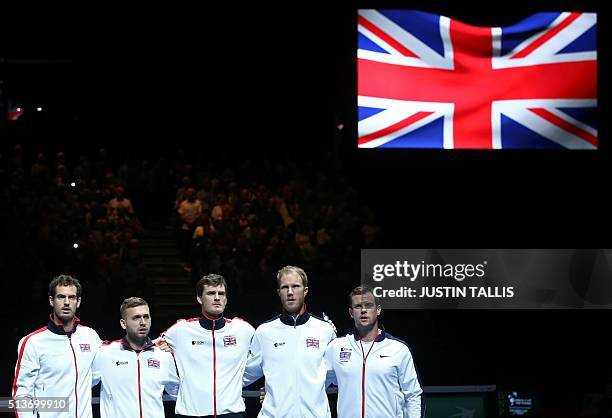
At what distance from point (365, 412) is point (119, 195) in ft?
24.9

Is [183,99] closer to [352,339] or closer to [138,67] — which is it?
[138,67]

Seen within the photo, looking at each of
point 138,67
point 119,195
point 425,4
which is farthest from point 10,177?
point 425,4

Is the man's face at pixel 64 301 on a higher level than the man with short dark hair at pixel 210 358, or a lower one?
higher

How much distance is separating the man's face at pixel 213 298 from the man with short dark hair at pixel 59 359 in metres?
0.91

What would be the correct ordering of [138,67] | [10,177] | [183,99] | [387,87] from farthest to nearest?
[183,99]
[138,67]
[10,177]
[387,87]

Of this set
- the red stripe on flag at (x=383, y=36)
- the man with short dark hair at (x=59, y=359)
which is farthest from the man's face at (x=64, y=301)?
the red stripe on flag at (x=383, y=36)

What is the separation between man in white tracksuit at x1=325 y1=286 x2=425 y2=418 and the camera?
22.7 feet

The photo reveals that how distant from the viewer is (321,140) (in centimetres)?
1731

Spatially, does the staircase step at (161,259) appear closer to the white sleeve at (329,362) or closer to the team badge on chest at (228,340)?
the team badge on chest at (228,340)

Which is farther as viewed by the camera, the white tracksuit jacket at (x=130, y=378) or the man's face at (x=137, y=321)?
the white tracksuit jacket at (x=130, y=378)

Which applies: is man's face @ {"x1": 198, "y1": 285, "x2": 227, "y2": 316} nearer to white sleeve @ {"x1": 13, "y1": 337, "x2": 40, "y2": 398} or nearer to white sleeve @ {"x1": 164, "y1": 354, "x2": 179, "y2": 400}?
white sleeve @ {"x1": 164, "y1": 354, "x2": 179, "y2": 400}

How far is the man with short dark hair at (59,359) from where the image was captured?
6.83 metres

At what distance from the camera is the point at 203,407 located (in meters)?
7.08

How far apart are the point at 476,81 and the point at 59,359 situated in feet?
14.8
